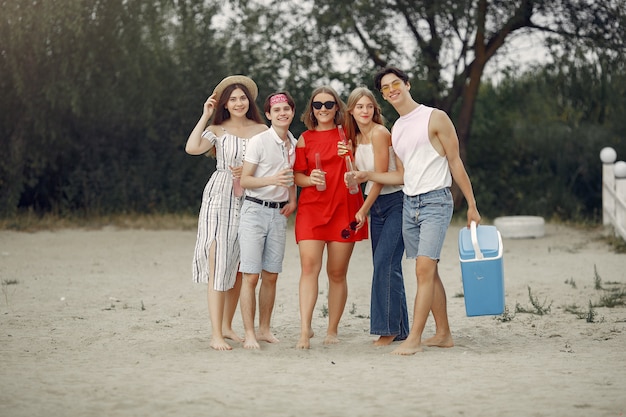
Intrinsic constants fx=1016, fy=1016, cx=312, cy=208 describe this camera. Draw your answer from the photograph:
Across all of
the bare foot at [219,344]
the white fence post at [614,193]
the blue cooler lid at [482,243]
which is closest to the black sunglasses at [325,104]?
the blue cooler lid at [482,243]

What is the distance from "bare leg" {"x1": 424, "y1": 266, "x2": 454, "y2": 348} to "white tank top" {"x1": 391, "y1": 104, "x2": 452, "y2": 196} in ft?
1.99

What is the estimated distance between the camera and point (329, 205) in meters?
6.24

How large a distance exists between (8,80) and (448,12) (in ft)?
20.9

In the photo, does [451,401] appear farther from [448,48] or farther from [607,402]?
[448,48]

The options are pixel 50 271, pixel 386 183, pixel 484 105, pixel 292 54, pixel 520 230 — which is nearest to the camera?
pixel 386 183

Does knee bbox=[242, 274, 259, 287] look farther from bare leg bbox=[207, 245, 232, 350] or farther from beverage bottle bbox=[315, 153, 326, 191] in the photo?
beverage bottle bbox=[315, 153, 326, 191]

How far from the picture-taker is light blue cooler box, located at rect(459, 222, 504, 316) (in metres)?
5.80

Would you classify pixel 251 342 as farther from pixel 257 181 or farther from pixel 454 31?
pixel 454 31

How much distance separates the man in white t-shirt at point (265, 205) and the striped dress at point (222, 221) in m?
0.10

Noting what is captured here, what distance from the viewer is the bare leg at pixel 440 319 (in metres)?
6.22

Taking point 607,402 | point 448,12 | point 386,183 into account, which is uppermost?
point 448,12

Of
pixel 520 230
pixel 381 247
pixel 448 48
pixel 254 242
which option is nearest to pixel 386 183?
pixel 381 247

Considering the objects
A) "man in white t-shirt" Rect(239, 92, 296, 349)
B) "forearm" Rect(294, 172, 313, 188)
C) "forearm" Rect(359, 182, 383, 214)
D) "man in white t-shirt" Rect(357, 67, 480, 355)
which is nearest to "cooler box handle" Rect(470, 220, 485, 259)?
"man in white t-shirt" Rect(357, 67, 480, 355)

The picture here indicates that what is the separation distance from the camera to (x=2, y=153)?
49.1 feet
